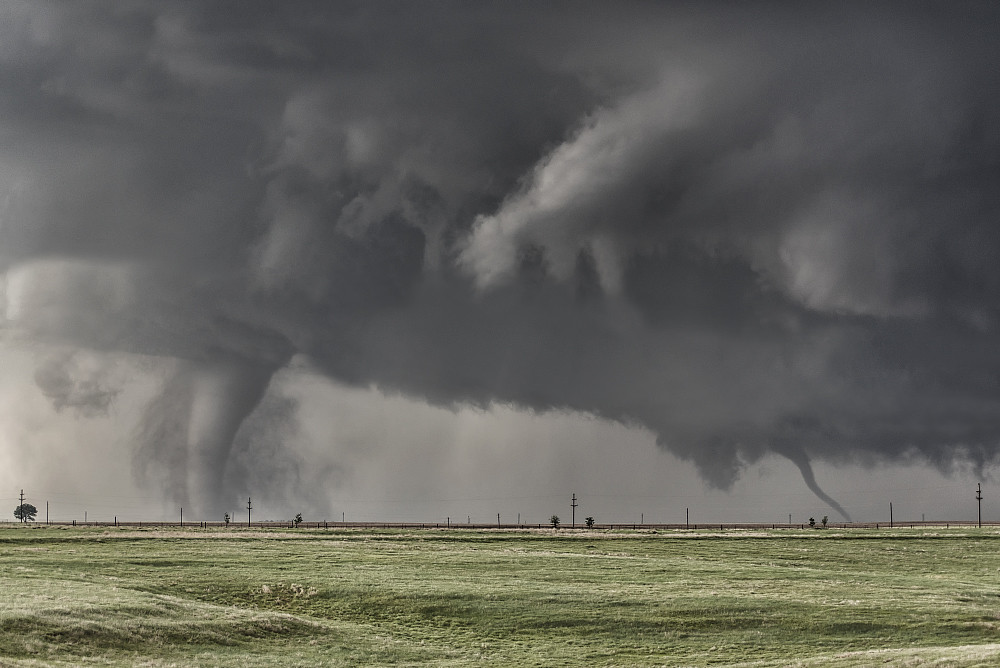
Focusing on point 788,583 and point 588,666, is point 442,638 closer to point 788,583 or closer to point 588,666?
point 588,666

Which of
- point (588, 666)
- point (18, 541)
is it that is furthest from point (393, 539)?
point (588, 666)

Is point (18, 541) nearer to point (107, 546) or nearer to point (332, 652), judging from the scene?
point (107, 546)

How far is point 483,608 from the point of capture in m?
64.4

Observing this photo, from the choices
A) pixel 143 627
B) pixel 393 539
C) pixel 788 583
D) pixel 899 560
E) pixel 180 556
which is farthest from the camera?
pixel 393 539

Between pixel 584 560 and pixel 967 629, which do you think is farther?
pixel 584 560

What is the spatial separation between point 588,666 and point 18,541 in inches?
3699

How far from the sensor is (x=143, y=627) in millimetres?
50594

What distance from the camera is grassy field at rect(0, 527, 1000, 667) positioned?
49.1m

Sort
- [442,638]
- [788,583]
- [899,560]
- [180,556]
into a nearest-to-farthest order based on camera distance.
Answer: [442,638] → [788,583] → [180,556] → [899,560]

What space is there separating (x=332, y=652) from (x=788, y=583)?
41632mm

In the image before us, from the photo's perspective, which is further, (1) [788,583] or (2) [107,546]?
(2) [107,546]

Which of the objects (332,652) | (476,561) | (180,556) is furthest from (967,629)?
(180,556)

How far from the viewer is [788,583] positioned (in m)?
77.3

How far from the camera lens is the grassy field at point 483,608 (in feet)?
161
